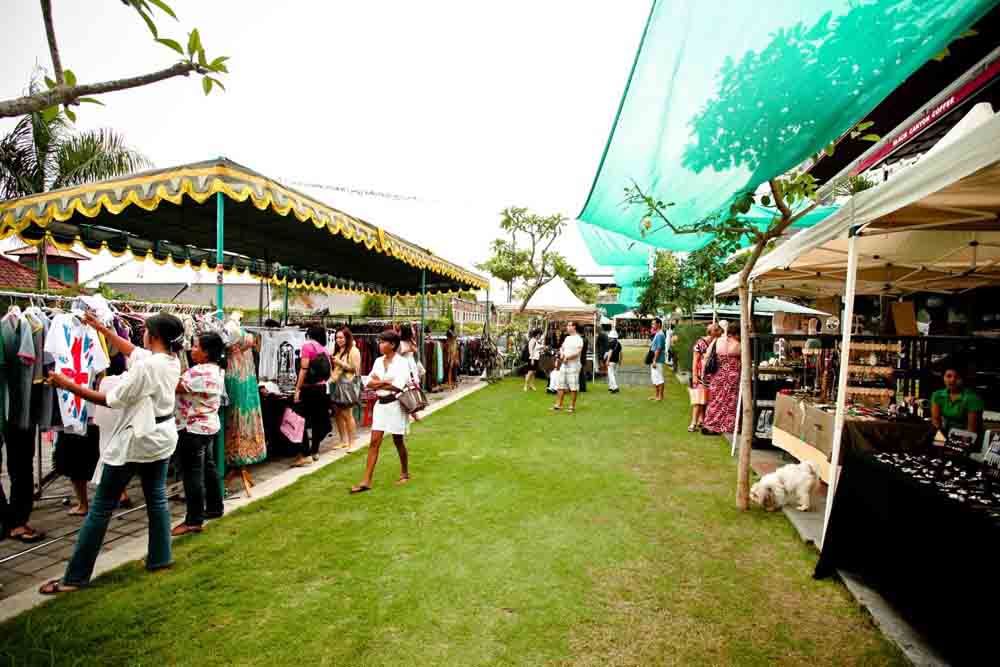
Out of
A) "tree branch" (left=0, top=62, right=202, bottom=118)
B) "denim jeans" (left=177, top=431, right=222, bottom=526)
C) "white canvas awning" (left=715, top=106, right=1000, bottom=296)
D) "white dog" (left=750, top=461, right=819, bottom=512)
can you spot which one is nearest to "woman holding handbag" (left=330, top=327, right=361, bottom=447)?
"denim jeans" (left=177, top=431, right=222, bottom=526)

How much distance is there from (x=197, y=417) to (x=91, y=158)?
13.9 meters

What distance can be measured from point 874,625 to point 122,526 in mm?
5340

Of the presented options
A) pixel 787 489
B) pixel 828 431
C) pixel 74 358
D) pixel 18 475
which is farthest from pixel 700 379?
pixel 18 475

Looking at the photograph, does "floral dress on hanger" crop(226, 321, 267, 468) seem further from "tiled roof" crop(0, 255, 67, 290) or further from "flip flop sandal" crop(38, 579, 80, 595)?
"tiled roof" crop(0, 255, 67, 290)

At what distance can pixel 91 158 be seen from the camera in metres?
13.6

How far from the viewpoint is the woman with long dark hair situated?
588 cm

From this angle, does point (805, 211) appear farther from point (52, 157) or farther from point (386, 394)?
point (52, 157)

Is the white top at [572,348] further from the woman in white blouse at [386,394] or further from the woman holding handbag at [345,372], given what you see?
the woman in white blouse at [386,394]

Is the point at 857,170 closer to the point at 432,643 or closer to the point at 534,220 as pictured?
the point at 432,643

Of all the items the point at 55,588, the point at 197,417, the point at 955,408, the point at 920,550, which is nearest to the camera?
the point at 920,550

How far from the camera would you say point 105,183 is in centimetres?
498

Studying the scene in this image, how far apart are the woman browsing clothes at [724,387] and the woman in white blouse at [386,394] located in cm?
510

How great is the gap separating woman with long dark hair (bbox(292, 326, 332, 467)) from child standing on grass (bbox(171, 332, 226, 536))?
5.71ft

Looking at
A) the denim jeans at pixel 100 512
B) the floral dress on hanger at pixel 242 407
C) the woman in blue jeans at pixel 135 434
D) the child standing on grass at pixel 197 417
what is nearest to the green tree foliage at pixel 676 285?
the floral dress on hanger at pixel 242 407
